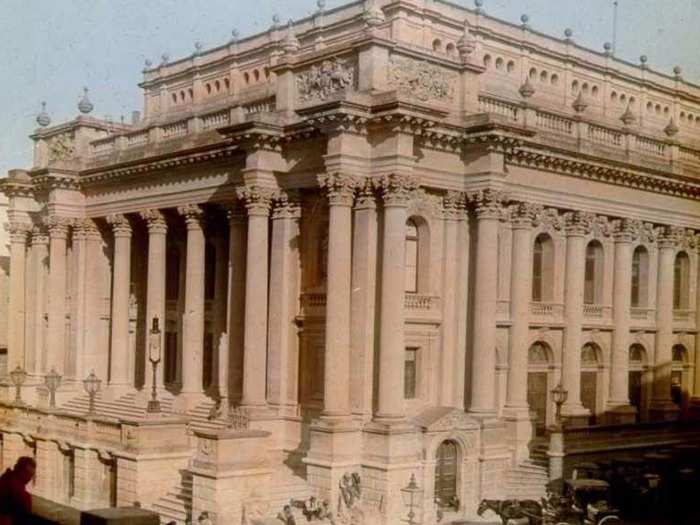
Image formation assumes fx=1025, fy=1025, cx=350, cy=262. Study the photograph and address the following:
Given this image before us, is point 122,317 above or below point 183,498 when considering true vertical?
above

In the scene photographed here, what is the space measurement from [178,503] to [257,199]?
31.6 ft

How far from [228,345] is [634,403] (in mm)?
16621

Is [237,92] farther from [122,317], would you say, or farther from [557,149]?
[557,149]

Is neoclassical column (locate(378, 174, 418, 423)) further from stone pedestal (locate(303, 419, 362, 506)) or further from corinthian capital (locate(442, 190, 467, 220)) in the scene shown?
corinthian capital (locate(442, 190, 467, 220))

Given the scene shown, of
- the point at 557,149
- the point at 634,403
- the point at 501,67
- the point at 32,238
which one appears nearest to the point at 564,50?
the point at 501,67

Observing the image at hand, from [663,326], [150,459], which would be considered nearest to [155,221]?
[150,459]

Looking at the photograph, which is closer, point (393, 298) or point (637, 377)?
point (393, 298)

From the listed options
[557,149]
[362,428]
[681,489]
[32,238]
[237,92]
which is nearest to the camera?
[362,428]

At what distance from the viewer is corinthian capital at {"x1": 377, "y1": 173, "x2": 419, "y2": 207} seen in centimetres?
2891

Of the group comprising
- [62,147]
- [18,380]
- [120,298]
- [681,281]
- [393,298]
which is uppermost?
[62,147]

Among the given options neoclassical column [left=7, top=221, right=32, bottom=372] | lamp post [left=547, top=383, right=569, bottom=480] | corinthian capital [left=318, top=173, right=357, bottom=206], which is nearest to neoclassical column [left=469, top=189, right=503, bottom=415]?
lamp post [left=547, top=383, right=569, bottom=480]

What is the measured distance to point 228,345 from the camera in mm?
35438

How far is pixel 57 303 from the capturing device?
1752 inches

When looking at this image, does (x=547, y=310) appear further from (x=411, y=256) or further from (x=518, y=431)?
(x=411, y=256)
